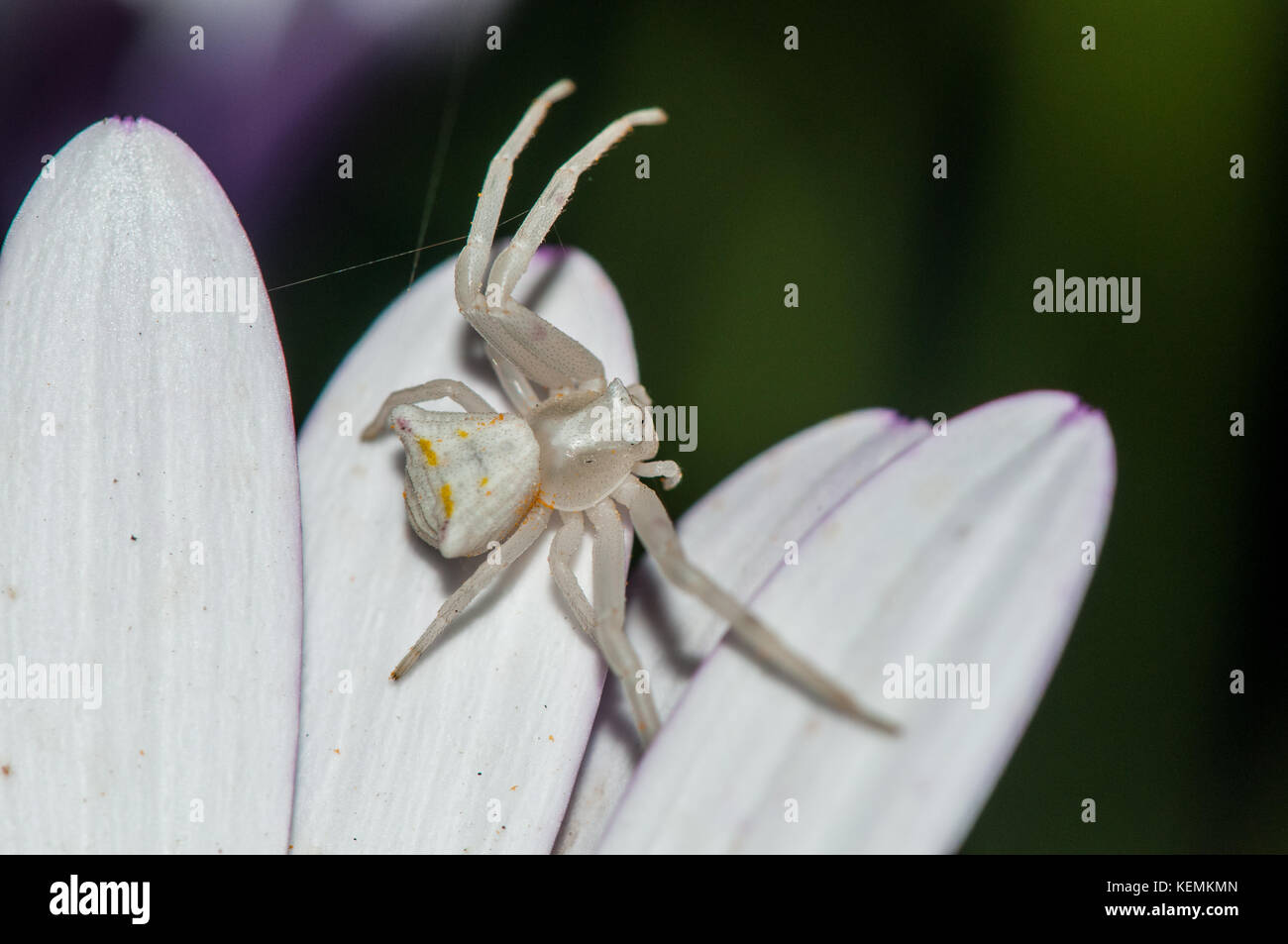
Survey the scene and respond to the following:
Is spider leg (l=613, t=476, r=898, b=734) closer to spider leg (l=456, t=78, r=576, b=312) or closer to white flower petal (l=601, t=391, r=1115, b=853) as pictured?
white flower petal (l=601, t=391, r=1115, b=853)

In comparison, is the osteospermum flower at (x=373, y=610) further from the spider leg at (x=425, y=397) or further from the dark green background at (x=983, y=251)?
the dark green background at (x=983, y=251)

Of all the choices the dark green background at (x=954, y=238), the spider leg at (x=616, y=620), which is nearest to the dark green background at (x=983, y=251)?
the dark green background at (x=954, y=238)

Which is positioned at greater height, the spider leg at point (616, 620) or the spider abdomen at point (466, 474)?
the spider abdomen at point (466, 474)

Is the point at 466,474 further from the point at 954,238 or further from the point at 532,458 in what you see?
the point at 954,238

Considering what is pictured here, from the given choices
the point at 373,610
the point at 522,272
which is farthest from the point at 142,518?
the point at 522,272
